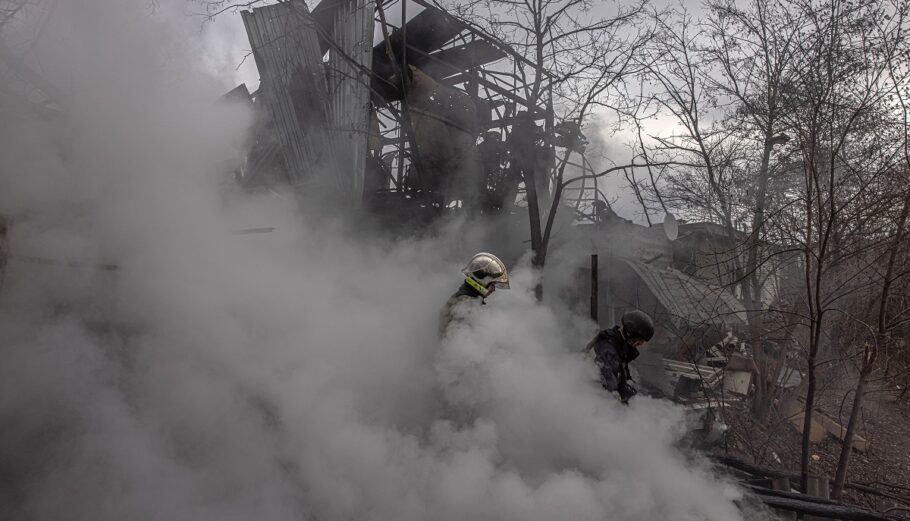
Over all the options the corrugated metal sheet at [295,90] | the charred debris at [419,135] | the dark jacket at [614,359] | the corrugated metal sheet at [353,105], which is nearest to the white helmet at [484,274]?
the dark jacket at [614,359]

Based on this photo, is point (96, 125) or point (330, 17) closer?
point (96, 125)

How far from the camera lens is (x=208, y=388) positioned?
4.14 meters

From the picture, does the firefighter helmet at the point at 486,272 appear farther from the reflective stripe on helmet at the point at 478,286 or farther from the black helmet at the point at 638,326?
the black helmet at the point at 638,326

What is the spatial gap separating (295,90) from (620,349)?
6.65m

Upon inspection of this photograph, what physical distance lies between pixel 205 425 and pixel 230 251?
2.14 m

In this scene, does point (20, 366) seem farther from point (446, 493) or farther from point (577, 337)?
point (577, 337)

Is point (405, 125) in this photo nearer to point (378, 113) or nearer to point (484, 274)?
point (378, 113)

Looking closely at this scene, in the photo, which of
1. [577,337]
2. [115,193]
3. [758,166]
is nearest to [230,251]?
[115,193]

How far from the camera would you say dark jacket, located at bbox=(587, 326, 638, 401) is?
4.31 meters

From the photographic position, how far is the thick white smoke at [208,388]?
3312mm

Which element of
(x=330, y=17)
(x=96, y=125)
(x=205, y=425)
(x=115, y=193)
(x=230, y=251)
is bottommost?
(x=205, y=425)

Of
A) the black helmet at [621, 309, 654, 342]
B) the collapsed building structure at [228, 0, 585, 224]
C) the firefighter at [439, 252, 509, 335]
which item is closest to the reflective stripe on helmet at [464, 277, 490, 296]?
the firefighter at [439, 252, 509, 335]

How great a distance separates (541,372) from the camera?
4359 mm

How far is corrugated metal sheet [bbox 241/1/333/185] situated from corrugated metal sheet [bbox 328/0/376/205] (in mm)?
206
